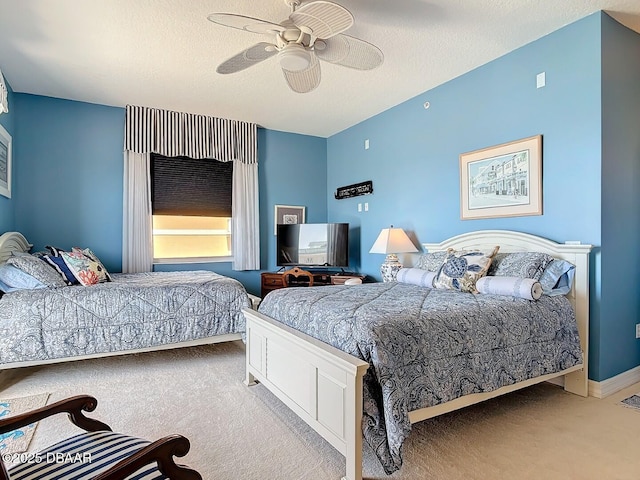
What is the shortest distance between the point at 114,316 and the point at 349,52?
2.66 m

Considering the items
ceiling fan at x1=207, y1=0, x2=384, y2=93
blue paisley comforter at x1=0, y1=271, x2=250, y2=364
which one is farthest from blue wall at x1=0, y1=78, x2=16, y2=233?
ceiling fan at x1=207, y1=0, x2=384, y2=93

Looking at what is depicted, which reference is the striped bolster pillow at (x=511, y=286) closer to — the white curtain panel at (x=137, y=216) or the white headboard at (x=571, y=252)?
the white headboard at (x=571, y=252)

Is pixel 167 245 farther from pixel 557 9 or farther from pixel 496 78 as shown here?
pixel 557 9

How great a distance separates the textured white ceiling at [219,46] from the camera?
103 inches

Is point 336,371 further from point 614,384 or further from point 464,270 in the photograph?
point 614,384

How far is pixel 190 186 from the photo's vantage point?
5020 millimetres

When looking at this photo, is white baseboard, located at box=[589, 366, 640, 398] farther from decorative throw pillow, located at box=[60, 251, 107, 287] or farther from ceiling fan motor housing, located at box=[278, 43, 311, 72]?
decorative throw pillow, located at box=[60, 251, 107, 287]

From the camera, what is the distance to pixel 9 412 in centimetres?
241

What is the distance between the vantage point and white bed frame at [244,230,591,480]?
171cm

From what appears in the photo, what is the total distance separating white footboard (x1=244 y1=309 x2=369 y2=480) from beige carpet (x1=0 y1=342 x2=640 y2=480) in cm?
16

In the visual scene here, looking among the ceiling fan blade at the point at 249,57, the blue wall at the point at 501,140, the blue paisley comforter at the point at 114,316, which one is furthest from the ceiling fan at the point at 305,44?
the blue paisley comforter at the point at 114,316

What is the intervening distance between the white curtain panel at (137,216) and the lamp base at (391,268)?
2841mm

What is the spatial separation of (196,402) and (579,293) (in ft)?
9.12

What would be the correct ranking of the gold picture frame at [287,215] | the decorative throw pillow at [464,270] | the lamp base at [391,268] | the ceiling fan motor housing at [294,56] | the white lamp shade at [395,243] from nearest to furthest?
the ceiling fan motor housing at [294,56]
the decorative throw pillow at [464,270]
the lamp base at [391,268]
the white lamp shade at [395,243]
the gold picture frame at [287,215]
